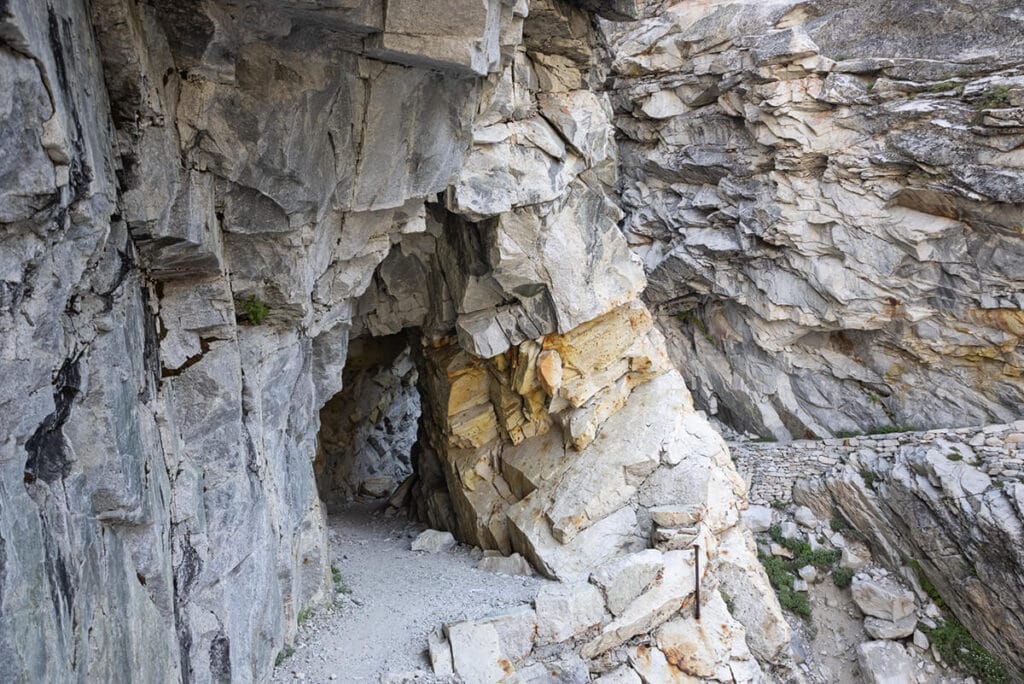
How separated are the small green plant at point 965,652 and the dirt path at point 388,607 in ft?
29.2

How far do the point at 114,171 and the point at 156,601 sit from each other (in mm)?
3557

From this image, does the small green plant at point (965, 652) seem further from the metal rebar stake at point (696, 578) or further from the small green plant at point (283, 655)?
the small green plant at point (283, 655)

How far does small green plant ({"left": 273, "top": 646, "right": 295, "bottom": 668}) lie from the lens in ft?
29.1

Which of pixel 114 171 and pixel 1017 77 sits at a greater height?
pixel 1017 77

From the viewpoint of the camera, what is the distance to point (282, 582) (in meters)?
9.08

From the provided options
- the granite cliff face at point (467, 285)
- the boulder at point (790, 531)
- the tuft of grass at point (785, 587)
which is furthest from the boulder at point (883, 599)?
the granite cliff face at point (467, 285)

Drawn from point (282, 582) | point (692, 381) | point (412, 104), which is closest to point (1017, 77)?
point (692, 381)

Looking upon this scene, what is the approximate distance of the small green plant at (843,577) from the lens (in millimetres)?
15578

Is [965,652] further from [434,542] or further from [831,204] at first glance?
[434,542]

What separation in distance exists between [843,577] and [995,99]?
1035 centimetres

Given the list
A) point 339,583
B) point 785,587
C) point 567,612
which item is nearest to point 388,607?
point 339,583

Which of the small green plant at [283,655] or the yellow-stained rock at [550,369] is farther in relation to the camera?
the yellow-stained rock at [550,369]

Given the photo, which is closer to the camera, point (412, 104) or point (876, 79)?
point (412, 104)

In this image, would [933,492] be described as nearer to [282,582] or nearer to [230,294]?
[282,582]
